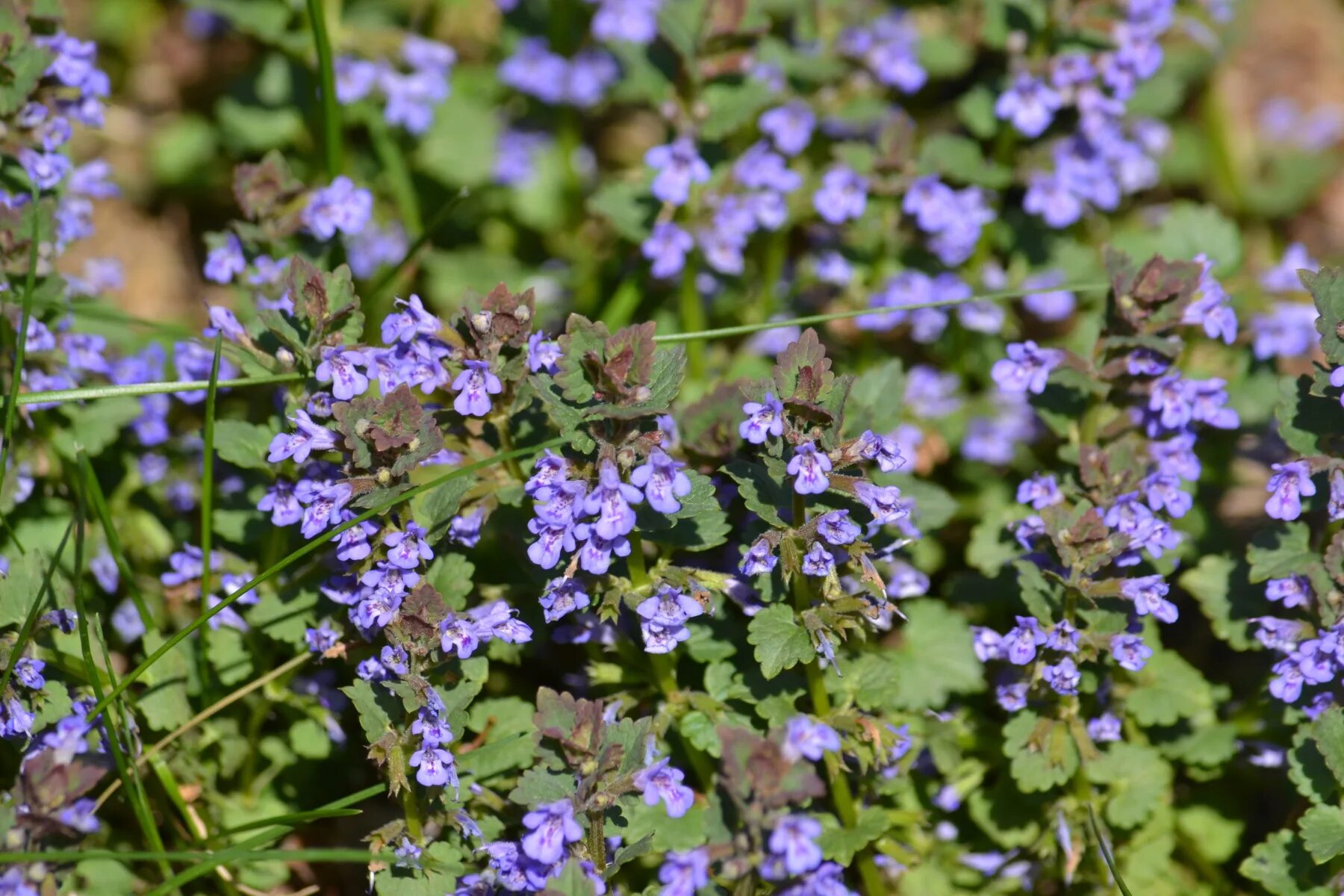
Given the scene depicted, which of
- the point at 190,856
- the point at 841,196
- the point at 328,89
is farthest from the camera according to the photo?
the point at 841,196

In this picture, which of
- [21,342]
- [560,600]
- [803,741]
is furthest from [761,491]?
[21,342]

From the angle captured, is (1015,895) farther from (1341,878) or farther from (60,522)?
(60,522)

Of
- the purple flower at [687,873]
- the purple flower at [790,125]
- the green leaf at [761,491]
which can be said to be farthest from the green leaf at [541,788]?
the purple flower at [790,125]

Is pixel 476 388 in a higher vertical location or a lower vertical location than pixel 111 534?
higher

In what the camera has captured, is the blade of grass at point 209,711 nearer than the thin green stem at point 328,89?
Yes

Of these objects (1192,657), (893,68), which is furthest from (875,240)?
(1192,657)

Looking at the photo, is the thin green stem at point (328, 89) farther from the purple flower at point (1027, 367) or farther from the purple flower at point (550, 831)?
the purple flower at point (550, 831)

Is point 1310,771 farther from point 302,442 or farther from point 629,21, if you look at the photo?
point 629,21
